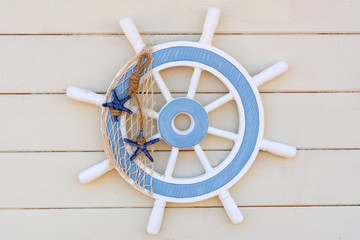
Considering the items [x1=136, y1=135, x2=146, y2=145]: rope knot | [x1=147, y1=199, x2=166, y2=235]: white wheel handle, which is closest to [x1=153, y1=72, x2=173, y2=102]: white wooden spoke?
[x1=136, y1=135, x2=146, y2=145]: rope knot

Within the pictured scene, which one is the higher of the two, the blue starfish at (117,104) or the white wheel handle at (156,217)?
the blue starfish at (117,104)

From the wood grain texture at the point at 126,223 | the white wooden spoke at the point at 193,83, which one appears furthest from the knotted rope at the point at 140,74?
the wood grain texture at the point at 126,223

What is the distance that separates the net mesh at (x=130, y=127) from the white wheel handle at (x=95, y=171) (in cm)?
2

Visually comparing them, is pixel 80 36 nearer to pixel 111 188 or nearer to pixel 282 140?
pixel 111 188

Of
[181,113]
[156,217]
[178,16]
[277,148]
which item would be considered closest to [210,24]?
[178,16]

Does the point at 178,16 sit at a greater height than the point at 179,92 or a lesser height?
greater

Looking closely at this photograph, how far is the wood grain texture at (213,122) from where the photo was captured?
82 centimetres

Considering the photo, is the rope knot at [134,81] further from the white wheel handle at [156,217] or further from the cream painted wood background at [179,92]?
the white wheel handle at [156,217]

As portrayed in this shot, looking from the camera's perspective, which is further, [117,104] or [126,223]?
[126,223]

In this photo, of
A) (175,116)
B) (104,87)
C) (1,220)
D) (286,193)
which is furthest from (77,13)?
(286,193)

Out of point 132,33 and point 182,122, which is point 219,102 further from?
point 132,33

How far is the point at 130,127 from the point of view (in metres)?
0.81

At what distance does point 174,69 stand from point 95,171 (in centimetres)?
30

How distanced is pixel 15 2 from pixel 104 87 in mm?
277
